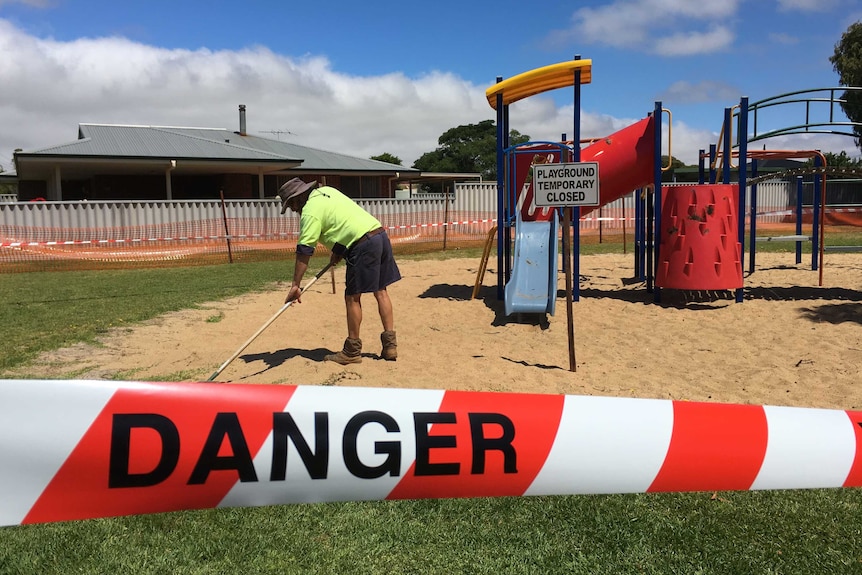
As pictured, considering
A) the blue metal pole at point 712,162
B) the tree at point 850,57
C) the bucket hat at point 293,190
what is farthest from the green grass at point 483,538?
the tree at point 850,57

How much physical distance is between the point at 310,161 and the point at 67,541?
30275 mm

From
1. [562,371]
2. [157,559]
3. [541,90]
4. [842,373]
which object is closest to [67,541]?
[157,559]

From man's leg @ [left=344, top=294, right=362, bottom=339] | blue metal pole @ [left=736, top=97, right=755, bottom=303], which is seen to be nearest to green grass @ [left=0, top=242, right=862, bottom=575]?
man's leg @ [left=344, top=294, right=362, bottom=339]

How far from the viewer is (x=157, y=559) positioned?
278 centimetres

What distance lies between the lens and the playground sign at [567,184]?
5211 mm

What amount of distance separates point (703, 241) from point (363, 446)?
279 inches

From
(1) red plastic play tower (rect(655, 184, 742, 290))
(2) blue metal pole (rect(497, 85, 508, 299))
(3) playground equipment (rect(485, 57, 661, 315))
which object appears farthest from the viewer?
(2) blue metal pole (rect(497, 85, 508, 299))

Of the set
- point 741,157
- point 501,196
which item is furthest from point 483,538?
point 741,157

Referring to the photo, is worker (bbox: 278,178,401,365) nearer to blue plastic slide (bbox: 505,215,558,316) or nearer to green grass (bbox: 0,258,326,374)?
blue plastic slide (bbox: 505,215,558,316)

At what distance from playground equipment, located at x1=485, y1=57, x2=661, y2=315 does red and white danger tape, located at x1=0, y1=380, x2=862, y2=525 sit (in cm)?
514

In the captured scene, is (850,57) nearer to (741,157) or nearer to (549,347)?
(741,157)

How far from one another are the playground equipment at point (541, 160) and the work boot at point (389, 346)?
7.26ft

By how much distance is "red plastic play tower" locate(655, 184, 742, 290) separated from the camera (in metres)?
8.33

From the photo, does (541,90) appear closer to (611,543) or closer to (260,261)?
(611,543)
